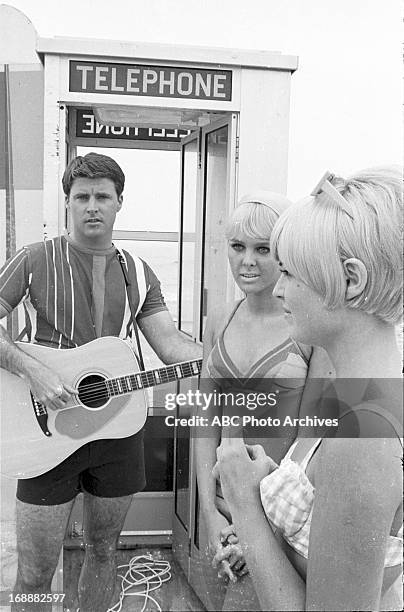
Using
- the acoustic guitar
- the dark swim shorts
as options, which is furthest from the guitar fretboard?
the dark swim shorts

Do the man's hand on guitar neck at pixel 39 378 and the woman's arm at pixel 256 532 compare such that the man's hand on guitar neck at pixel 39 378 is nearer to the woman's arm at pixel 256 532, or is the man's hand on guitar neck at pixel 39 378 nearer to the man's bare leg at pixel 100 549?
the man's bare leg at pixel 100 549

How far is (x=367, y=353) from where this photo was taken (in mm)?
1345

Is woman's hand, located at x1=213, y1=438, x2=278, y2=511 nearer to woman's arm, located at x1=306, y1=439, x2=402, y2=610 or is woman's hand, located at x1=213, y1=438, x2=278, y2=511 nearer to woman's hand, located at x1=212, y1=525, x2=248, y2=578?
woman's hand, located at x1=212, y1=525, x2=248, y2=578

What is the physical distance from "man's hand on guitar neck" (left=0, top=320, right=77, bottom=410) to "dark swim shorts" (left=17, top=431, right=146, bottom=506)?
12 centimetres

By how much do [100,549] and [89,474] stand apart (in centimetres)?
20

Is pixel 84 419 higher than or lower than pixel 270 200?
lower

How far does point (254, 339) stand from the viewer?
158 cm

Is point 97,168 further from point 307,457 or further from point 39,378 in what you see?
point 307,457

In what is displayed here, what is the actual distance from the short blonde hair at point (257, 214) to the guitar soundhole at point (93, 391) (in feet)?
1.37

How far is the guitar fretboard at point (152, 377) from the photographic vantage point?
5.11ft

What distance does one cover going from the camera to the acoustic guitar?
155cm

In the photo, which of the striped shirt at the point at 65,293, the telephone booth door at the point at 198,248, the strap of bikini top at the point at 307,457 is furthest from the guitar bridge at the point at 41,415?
the strap of bikini top at the point at 307,457

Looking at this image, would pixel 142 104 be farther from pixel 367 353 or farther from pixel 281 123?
pixel 367 353

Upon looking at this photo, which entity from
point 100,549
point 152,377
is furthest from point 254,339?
point 100,549
